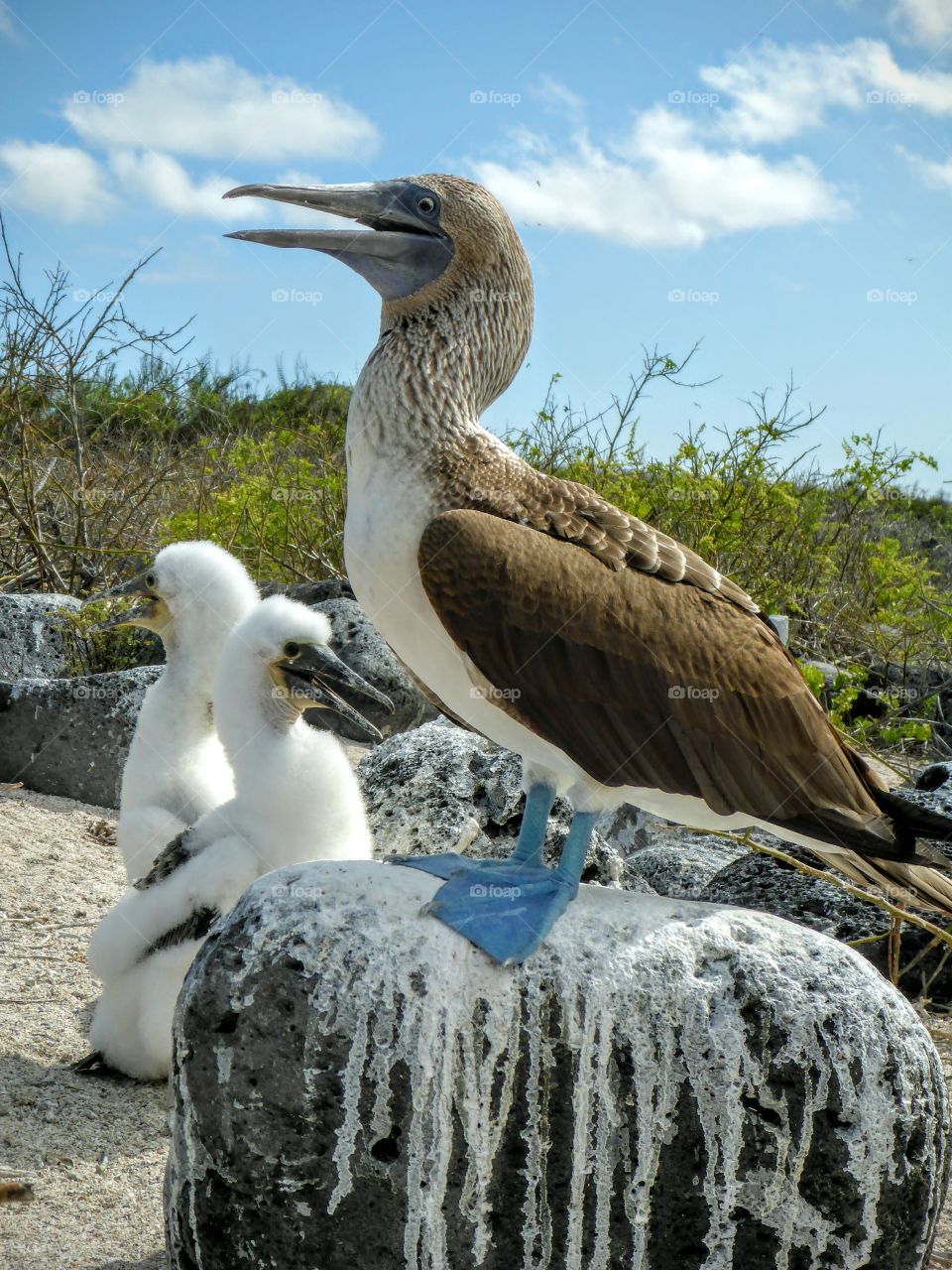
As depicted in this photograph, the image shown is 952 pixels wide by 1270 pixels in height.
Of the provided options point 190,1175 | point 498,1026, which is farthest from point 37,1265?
point 498,1026

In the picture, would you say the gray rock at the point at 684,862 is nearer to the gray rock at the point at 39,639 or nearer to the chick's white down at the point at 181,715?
the chick's white down at the point at 181,715

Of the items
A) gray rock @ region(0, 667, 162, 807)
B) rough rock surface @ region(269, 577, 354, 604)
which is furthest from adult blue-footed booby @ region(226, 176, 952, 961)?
rough rock surface @ region(269, 577, 354, 604)

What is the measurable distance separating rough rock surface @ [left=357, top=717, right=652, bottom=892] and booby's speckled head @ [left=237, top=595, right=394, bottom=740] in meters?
0.58

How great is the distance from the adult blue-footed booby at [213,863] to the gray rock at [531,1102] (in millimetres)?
1260

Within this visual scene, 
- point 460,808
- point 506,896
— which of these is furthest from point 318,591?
point 506,896

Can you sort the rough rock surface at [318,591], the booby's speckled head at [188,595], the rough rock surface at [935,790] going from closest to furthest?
1. the rough rock surface at [935,790]
2. the booby's speckled head at [188,595]
3. the rough rock surface at [318,591]

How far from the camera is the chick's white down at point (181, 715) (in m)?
4.58

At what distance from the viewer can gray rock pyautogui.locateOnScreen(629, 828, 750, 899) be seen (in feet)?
17.3

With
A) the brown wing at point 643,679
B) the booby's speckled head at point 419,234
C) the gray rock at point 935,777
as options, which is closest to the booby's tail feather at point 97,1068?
the brown wing at point 643,679

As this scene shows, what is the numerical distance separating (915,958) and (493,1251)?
2417 mm

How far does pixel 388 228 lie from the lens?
3.28 meters

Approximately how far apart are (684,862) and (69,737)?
3.16 m

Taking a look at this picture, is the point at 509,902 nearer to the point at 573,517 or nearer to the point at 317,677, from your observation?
the point at 573,517

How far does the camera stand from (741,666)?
10.3 feet
